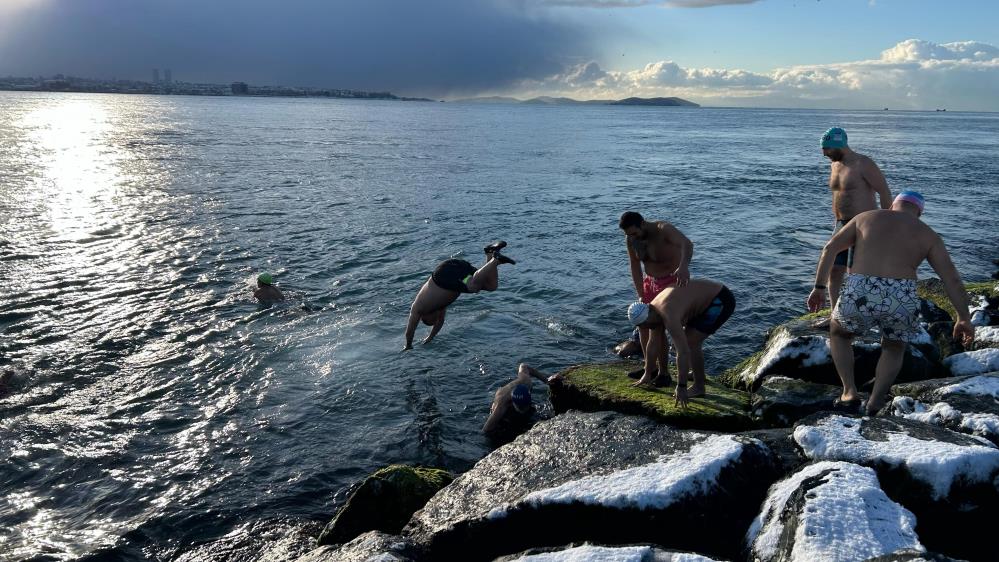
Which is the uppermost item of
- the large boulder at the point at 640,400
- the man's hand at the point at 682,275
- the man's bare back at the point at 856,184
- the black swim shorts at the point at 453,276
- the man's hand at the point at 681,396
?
the man's bare back at the point at 856,184

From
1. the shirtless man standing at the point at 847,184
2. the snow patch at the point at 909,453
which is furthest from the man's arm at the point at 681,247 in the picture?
the shirtless man standing at the point at 847,184

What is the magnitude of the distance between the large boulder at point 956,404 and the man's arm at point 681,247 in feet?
8.63

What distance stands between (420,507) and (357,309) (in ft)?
27.1

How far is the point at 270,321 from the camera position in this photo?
13.6 meters

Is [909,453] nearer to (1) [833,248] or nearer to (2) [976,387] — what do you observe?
(2) [976,387]

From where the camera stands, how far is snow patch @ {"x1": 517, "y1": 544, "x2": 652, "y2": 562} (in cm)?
462

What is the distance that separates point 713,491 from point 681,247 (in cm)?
324

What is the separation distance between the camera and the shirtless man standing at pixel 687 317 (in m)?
7.31

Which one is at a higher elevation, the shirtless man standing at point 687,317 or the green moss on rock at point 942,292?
the shirtless man standing at point 687,317

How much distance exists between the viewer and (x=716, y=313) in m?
7.64

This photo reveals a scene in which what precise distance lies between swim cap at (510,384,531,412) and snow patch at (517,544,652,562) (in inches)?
176

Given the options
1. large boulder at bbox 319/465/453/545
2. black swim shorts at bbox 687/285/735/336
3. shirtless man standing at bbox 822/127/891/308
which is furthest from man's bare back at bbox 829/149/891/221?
large boulder at bbox 319/465/453/545

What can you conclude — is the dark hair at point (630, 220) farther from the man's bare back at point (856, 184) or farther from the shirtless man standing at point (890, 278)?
the man's bare back at point (856, 184)

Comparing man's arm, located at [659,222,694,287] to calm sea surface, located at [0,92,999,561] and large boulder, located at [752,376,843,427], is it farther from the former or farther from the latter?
calm sea surface, located at [0,92,999,561]
